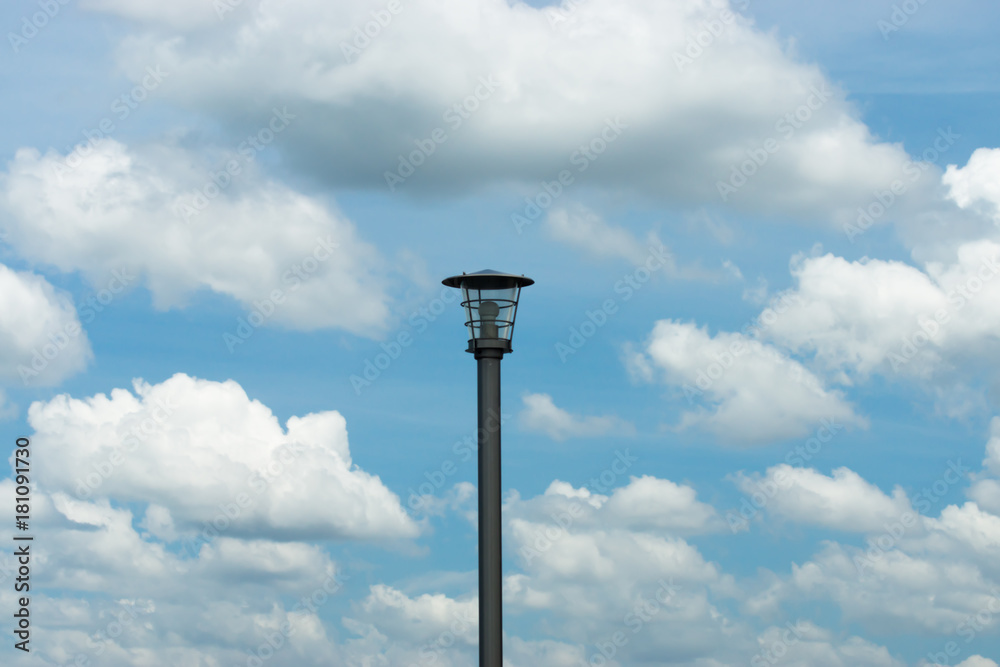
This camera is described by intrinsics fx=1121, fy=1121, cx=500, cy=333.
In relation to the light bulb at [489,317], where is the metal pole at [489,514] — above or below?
below

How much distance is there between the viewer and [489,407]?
17375mm

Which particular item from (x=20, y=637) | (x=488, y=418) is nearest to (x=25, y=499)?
(x=20, y=637)

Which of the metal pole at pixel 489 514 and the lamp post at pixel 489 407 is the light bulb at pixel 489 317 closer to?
the lamp post at pixel 489 407

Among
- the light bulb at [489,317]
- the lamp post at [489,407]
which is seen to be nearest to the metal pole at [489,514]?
the lamp post at [489,407]

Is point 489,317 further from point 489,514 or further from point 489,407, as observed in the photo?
point 489,514

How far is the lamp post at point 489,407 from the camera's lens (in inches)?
660

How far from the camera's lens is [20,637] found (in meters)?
27.8

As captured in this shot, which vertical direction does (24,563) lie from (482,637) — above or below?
above

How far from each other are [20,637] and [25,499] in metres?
3.50

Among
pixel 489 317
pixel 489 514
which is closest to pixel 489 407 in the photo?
pixel 489 317

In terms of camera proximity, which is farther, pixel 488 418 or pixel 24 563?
pixel 24 563

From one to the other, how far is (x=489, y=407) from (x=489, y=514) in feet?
5.37

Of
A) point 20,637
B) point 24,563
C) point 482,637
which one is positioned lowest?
point 482,637

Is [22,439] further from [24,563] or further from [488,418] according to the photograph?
[488,418]
